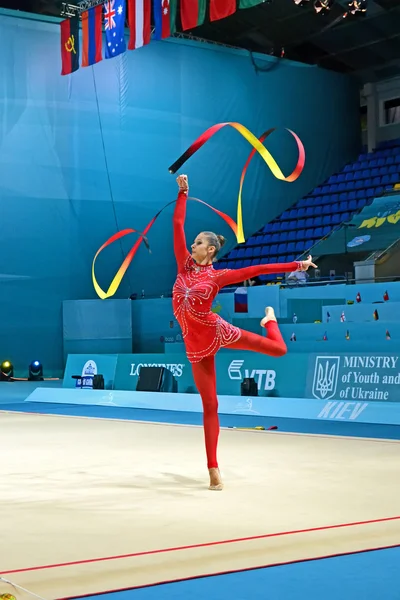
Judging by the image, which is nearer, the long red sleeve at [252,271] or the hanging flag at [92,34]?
the long red sleeve at [252,271]

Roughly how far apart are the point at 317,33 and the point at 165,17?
979 centimetres

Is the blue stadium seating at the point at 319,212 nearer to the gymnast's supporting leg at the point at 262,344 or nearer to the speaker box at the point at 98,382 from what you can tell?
the speaker box at the point at 98,382

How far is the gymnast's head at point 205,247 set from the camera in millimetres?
5500

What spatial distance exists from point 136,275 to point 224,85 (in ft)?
19.3

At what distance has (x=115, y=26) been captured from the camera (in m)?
16.9

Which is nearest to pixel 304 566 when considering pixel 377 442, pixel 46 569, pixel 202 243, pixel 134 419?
pixel 46 569

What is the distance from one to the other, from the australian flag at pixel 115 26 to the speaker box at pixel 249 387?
26.5ft

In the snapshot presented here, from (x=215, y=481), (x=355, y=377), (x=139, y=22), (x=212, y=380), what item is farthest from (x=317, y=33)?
(x=215, y=481)

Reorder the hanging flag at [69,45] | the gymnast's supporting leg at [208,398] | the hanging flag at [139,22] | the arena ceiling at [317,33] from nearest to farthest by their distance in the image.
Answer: the gymnast's supporting leg at [208,398], the hanging flag at [139,22], the hanging flag at [69,45], the arena ceiling at [317,33]

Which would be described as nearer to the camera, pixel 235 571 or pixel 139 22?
pixel 235 571

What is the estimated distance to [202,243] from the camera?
5500mm

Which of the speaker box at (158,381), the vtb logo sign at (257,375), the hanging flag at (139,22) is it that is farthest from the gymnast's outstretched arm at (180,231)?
the hanging flag at (139,22)

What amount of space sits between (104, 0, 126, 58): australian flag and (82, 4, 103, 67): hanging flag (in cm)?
47

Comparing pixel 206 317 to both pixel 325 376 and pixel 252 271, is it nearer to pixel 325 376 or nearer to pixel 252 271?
pixel 252 271
